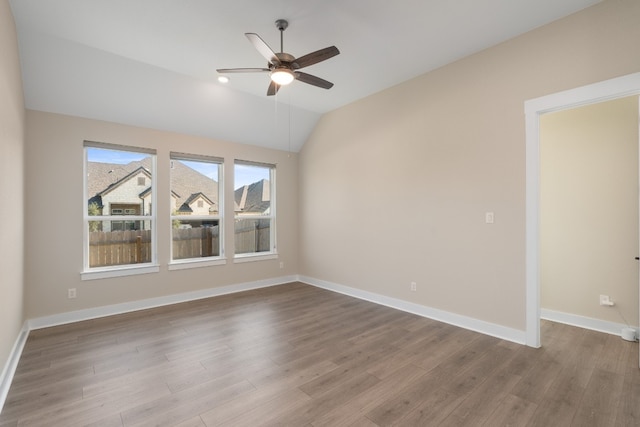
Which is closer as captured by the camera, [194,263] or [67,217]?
[67,217]

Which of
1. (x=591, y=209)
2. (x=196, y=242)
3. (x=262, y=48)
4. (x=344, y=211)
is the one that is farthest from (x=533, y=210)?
(x=196, y=242)

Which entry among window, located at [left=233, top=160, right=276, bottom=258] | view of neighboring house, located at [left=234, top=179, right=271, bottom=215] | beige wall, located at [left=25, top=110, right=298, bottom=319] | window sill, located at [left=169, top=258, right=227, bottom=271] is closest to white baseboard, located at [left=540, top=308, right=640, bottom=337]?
window, located at [left=233, top=160, right=276, bottom=258]

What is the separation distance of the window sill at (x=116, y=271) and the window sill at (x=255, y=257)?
1272 millimetres

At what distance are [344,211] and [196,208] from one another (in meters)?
2.49

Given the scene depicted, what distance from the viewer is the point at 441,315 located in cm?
374

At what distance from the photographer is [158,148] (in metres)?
4.43

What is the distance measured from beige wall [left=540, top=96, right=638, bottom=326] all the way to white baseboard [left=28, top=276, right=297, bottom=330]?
4.40 m

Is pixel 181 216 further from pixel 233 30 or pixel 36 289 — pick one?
pixel 233 30

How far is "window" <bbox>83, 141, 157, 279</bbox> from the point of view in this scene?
13.1 ft

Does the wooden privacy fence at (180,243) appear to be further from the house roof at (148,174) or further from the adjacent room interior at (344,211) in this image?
the house roof at (148,174)

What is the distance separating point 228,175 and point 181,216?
103 cm

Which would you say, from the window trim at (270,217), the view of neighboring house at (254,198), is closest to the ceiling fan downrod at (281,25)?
the window trim at (270,217)

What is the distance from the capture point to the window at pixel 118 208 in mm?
4004

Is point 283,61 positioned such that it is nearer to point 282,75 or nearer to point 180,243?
point 282,75
